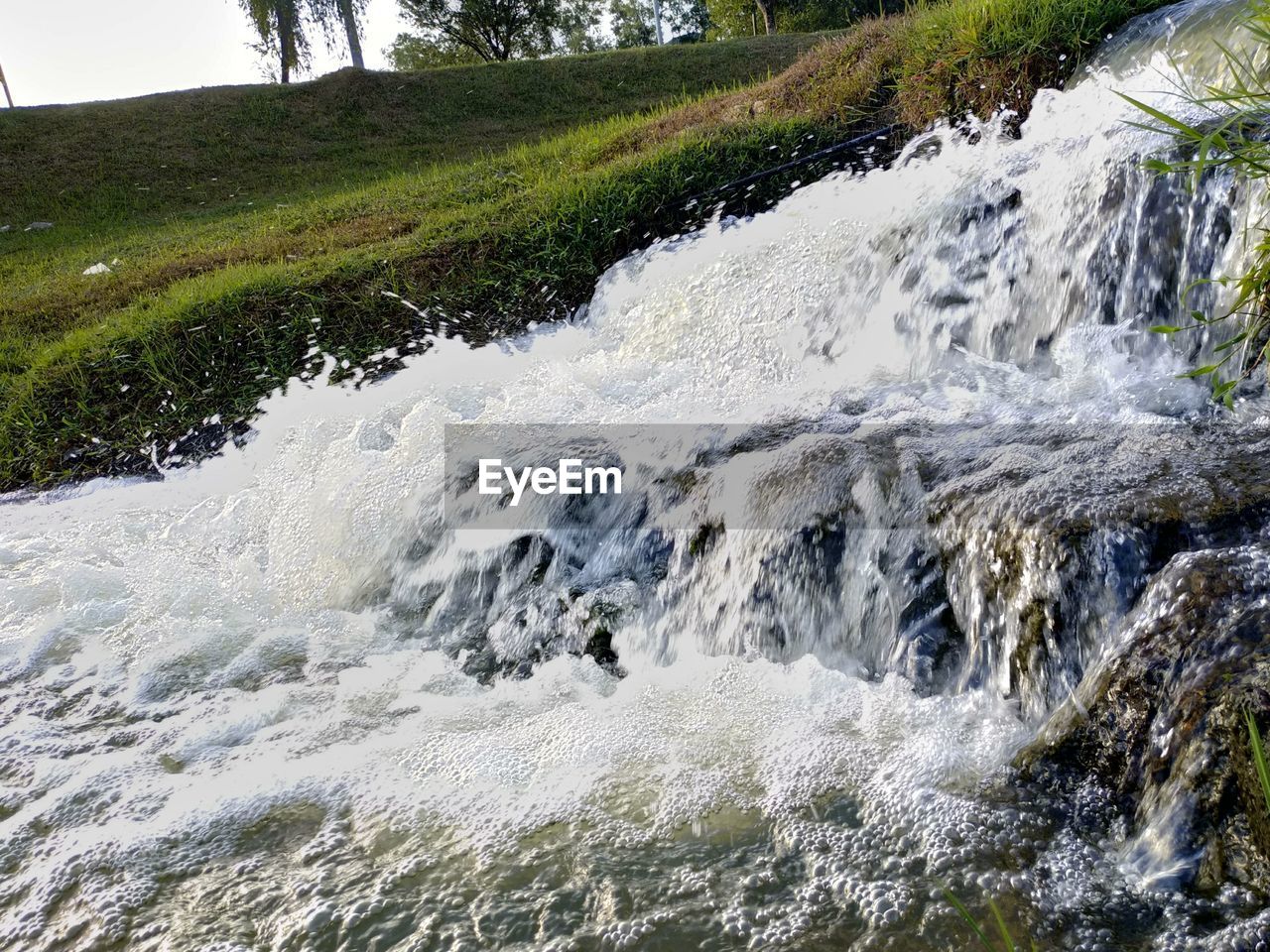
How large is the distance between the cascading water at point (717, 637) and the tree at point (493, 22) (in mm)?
27422

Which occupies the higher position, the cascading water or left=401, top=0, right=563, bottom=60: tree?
left=401, top=0, right=563, bottom=60: tree

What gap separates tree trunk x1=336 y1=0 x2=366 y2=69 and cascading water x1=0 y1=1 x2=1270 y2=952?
839 inches

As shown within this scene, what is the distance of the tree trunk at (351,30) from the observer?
23859 millimetres

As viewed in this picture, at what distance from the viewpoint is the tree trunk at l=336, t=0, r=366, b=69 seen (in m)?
23.9

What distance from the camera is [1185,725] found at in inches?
87.8

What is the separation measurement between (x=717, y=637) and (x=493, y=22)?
101 ft

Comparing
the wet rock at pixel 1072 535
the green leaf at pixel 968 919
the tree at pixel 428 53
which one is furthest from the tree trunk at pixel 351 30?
the green leaf at pixel 968 919

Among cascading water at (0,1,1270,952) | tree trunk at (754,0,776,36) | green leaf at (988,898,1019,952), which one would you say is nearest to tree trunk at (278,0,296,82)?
tree trunk at (754,0,776,36)

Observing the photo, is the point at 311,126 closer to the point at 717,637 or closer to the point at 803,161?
the point at 803,161

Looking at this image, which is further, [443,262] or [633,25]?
[633,25]

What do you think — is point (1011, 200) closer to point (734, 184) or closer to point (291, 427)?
point (734, 184)

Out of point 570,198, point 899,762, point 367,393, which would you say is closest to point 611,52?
point 570,198

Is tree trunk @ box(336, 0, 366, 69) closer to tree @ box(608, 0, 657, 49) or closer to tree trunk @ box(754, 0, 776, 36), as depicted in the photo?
tree trunk @ box(754, 0, 776, 36)

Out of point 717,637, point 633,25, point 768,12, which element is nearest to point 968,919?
point 717,637
